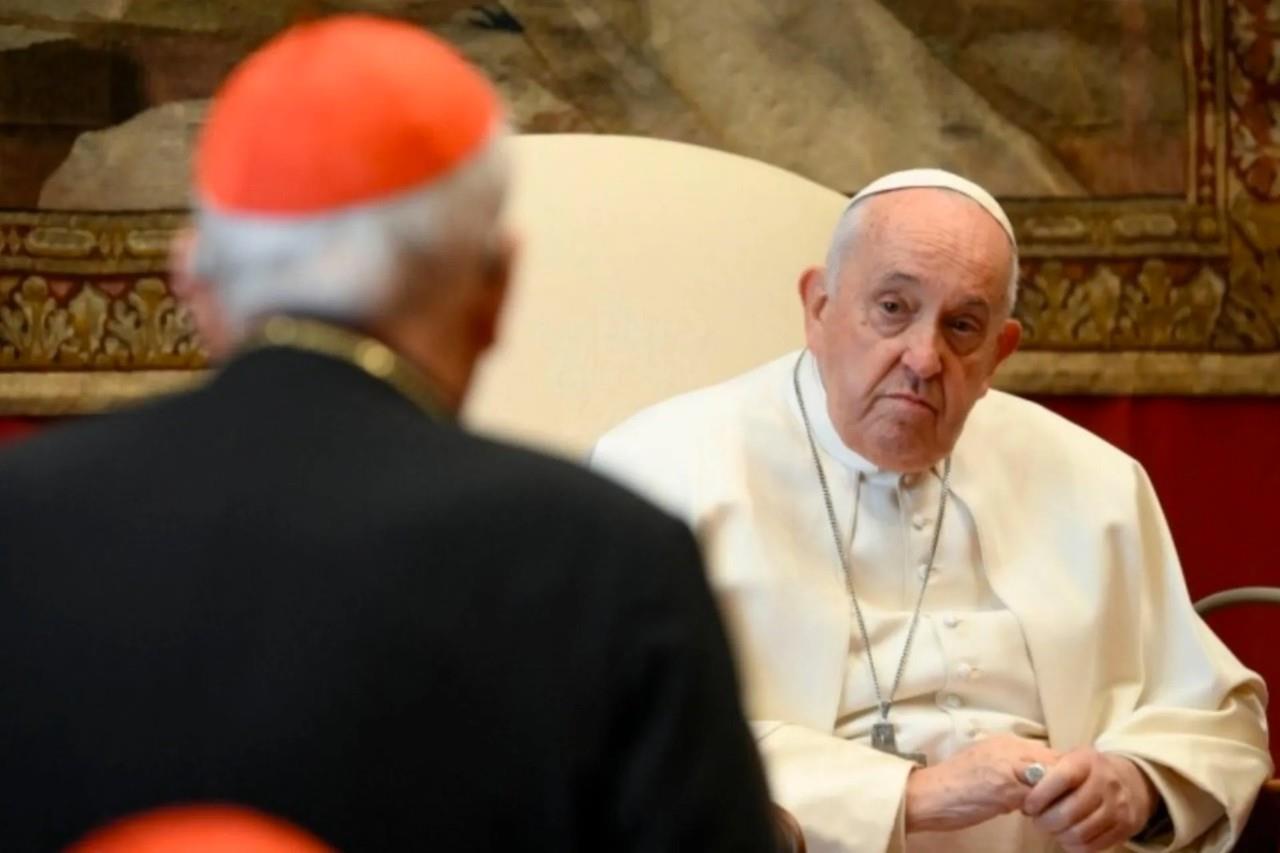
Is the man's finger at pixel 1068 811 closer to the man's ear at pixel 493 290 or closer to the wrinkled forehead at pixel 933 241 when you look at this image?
the wrinkled forehead at pixel 933 241

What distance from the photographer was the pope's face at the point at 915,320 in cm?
297

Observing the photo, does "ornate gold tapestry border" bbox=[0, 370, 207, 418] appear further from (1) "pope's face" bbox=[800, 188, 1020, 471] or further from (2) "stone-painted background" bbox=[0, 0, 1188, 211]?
(1) "pope's face" bbox=[800, 188, 1020, 471]

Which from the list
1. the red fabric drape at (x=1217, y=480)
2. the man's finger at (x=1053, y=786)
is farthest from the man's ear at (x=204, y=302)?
the red fabric drape at (x=1217, y=480)

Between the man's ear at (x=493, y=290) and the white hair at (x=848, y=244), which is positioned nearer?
the man's ear at (x=493, y=290)

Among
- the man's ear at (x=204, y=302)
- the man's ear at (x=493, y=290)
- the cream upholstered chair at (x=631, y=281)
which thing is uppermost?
the man's ear at (x=493, y=290)

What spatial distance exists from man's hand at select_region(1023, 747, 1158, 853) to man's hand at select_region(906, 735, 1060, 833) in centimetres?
3

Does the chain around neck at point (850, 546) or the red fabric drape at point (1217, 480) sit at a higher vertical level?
the chain around neck at point (850, 546)

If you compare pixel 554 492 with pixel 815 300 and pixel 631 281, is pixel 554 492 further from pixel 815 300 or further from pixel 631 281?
pixel 631 281

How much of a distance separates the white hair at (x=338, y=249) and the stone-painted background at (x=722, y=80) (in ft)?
9.99

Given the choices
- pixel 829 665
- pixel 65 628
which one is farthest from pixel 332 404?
pixel 829 665

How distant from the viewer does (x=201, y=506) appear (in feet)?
4.34

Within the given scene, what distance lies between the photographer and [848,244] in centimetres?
306

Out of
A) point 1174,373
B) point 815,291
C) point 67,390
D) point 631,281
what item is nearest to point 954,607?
point 815,291

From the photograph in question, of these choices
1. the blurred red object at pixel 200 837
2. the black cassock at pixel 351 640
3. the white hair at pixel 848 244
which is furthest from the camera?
the white hair at pixel 848 244
